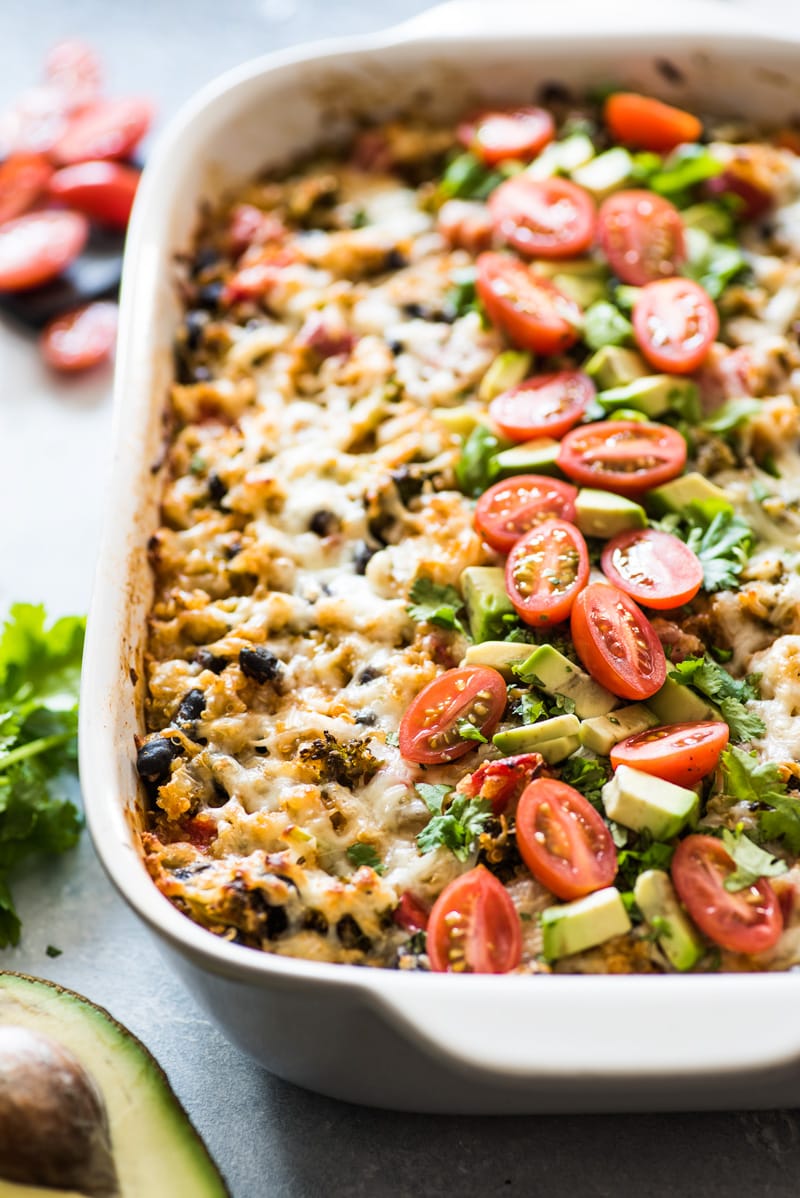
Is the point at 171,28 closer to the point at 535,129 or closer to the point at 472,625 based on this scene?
the point at 535,129

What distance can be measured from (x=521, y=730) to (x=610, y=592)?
0.39 m

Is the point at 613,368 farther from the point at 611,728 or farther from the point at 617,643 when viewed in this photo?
the point at 611,728

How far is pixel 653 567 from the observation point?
3.01 meters

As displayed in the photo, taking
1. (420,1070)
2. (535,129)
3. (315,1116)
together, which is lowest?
(315,1116)

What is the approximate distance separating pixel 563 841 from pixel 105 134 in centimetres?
362

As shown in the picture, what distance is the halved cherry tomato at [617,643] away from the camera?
2.81 metres

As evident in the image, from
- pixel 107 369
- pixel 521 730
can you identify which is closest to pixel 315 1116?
pixel 521 730

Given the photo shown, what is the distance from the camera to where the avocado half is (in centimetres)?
244

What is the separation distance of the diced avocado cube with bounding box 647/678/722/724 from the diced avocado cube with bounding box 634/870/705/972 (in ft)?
1.28

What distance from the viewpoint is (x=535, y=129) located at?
4.24m

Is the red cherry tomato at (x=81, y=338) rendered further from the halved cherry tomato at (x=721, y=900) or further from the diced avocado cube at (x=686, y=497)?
the halved cherry tomato at (x=721, y=900)

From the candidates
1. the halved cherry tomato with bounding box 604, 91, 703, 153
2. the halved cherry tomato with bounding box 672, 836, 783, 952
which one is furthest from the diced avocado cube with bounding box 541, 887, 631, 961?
the halved cherry tomato with bounding box 604, 91, 703, 153

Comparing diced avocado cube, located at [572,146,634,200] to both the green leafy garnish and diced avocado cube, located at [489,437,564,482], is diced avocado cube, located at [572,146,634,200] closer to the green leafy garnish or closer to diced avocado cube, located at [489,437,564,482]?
diced avocado cube, located at [489,437,564,482]

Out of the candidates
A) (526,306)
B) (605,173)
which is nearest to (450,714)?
(526,306)
